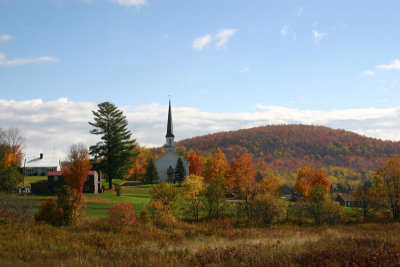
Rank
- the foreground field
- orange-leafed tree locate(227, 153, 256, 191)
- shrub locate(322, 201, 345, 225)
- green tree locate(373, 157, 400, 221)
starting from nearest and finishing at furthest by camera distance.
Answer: the foreground field, shrub locate(322, 201, 345, 225), green tree locate(373, 157, 400, 221), orange-leafed tree locate(227, 153, 256, 191)

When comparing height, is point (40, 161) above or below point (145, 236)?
above

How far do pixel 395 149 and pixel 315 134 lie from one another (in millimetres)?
42120

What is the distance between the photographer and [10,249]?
1122cm

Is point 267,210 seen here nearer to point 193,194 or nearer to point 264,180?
point 193,194

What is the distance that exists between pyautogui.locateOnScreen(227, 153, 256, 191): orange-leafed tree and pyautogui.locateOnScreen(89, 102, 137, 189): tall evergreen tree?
1773cm

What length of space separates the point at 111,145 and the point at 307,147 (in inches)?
5737

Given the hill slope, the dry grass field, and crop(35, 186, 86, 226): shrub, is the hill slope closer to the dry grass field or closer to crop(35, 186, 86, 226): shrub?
crop(35, 186, 86, 226): shrub

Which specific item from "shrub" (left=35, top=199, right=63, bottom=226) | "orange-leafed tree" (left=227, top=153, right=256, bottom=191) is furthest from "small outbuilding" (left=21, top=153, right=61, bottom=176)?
"shrub" (left=35, top=199, right=63, bottom=226)

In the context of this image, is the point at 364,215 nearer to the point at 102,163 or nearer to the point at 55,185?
the point at 102,163

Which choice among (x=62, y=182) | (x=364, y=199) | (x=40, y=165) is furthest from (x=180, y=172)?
(x=364, y=199)

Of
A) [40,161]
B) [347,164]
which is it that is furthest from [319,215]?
[347,164]

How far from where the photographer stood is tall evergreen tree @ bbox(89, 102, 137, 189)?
49750mm

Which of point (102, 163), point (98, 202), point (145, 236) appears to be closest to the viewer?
point (145, 236)

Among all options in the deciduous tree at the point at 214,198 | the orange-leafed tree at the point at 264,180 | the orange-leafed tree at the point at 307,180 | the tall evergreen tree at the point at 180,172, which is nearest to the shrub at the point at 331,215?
the orange-leafed tree at the point at 264,180
